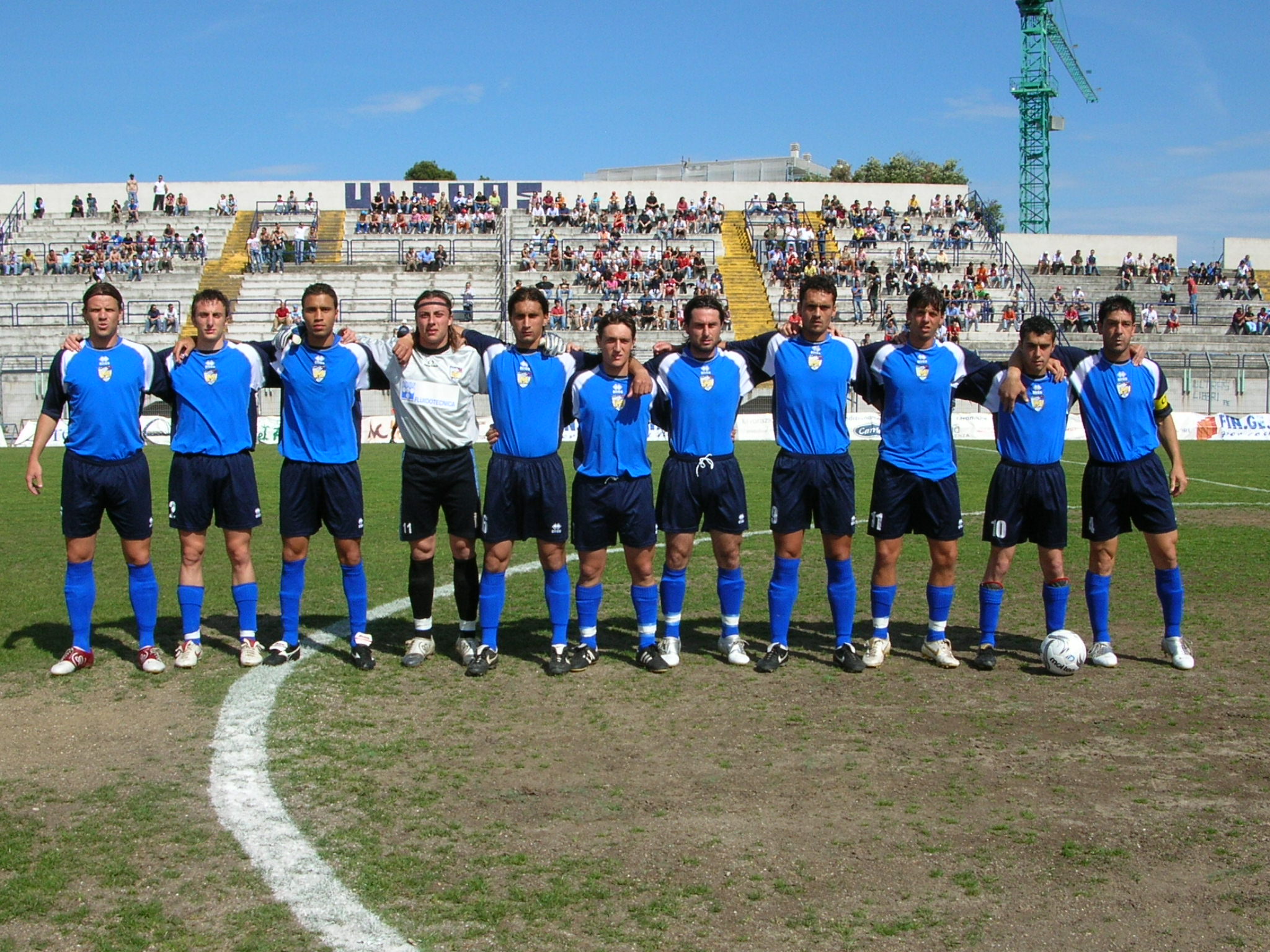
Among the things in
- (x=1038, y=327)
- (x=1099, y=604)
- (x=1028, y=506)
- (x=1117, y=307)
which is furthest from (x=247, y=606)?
(x=1117, y=307)

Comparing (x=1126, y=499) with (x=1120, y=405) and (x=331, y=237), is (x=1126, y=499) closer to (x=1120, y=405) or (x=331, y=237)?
(x=1120, y=405)

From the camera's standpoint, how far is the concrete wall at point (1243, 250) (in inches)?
1874

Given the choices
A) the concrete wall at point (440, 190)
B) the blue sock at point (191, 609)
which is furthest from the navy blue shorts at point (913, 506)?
the concrete wall at point (440, 190)

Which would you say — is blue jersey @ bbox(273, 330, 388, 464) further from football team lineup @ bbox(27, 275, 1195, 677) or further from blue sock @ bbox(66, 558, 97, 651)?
blue sock @ bbox(66, 558, 97, 651)

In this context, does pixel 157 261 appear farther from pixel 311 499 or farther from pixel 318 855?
pixel 318 855

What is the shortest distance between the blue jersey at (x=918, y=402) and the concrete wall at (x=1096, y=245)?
141 feet

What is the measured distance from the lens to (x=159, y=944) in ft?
11.5

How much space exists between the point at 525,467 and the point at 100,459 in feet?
8.19

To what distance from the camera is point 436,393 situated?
6.89 meters

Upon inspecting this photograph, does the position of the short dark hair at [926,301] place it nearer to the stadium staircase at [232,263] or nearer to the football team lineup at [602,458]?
the football team lineup at [602,458]

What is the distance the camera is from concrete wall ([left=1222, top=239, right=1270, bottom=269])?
47594 millimetres

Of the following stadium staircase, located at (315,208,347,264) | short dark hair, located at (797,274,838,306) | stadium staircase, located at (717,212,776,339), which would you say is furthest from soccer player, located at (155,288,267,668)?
stadium staircase, located at (315,208,347,264)

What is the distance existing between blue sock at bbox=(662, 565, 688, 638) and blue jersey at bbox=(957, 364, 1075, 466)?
2035 mm

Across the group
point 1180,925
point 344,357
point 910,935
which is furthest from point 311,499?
point 1180,925
